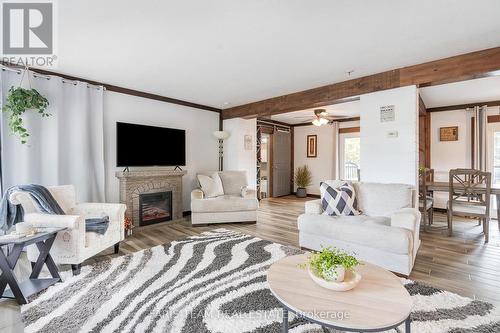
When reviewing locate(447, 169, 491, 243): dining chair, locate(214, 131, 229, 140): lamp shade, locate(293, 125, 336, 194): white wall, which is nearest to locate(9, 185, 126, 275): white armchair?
locate(214, 131, 229, 140): lamp shade

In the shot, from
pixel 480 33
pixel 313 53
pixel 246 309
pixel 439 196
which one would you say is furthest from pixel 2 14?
pixel 439 196

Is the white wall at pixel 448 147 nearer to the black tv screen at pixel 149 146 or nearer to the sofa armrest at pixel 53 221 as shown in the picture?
the black tv screen at pixel 149 146

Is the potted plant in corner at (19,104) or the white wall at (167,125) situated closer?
the potted plant in corner at (19,104)

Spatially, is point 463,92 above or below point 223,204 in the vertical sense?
above

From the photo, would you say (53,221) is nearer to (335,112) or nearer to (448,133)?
(335,112)

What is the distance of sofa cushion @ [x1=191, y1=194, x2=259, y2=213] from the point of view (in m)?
4.20

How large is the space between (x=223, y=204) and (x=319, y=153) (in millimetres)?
4228

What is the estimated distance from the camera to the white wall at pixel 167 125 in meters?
3.97

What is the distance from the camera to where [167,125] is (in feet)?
15.4

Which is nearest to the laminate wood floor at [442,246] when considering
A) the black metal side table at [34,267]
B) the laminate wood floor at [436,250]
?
the laminate wood floor at [436,250]

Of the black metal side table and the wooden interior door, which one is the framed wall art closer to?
the wooden interior door

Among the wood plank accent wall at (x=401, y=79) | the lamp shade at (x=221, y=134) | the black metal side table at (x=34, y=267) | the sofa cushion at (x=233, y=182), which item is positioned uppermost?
the wood plank accent wall at (x=401, y=79)

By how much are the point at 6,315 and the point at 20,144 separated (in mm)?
2124

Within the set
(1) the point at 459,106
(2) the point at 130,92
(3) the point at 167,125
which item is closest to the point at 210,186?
(3) the point at 167,125
